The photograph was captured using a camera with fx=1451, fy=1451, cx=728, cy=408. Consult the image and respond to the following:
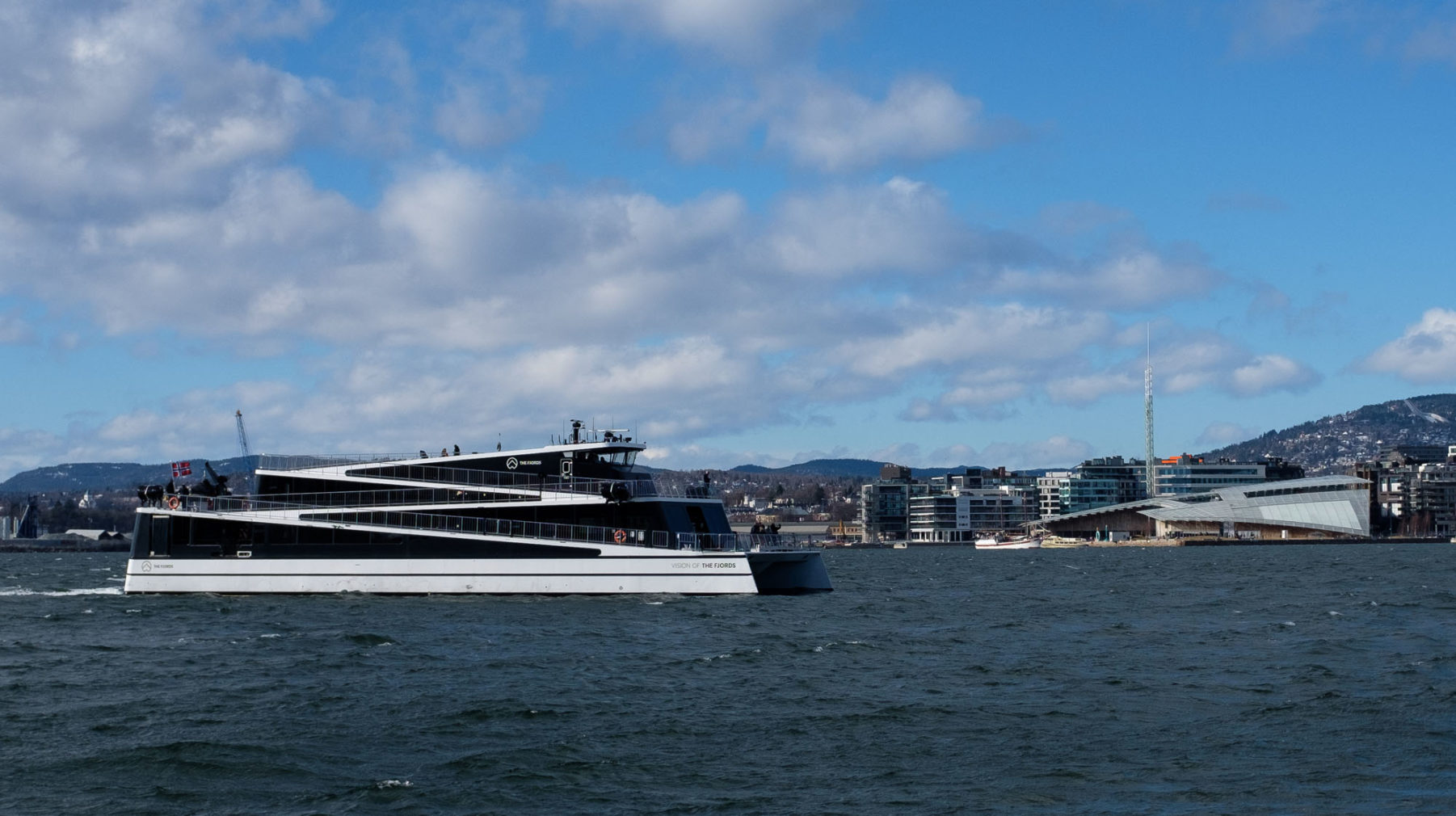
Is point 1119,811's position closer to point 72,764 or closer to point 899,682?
point 899,682

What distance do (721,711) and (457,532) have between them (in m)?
24.8

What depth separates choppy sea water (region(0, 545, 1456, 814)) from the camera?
18031mm

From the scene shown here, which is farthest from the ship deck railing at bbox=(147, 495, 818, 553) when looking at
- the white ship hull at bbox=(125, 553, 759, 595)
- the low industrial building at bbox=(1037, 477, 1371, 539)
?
the low industrial building at bbox=(1037, 477, 1371, 539)

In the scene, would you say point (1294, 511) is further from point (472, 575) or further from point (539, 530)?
point (472, 575)

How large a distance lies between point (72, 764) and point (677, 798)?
28.1 feet

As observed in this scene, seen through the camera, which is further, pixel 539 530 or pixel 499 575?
pixel 539 530

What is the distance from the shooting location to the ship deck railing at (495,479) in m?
47.9

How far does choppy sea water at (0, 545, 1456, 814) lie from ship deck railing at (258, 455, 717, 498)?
4.99 m

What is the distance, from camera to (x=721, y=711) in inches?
957

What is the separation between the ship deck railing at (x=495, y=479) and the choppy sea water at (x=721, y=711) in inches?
197

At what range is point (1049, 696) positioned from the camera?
25562 mm

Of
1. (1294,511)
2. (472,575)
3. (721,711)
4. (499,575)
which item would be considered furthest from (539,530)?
(1294,511)

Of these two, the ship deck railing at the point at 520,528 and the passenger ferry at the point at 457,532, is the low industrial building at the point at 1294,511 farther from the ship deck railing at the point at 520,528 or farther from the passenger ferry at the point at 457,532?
the ship deck railing at the point at 520,528

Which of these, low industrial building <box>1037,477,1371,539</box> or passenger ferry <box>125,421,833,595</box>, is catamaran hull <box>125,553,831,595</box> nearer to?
passenger ferry <box>125,421,833,595</box>
